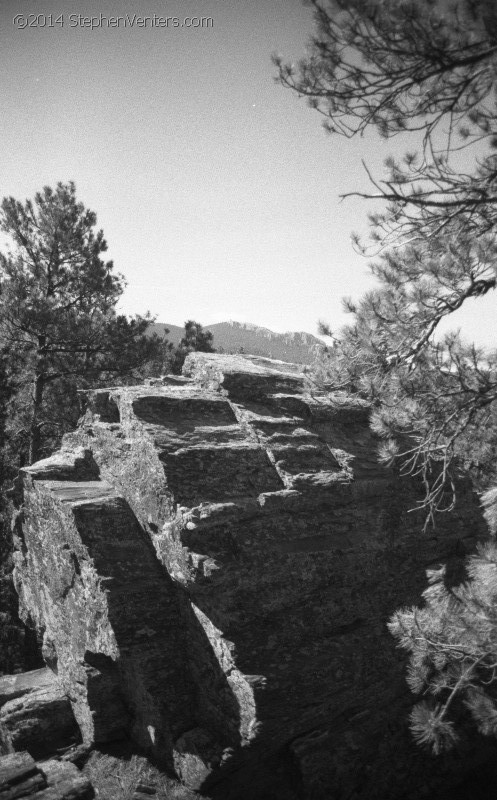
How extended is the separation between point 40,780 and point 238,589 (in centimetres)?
384

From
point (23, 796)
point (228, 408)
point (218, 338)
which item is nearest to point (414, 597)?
point (228, 408)

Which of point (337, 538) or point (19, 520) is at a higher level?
point (19, 520)

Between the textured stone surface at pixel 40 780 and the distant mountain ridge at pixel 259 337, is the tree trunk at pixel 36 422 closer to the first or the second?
the textured stone surface at pixel 40 780

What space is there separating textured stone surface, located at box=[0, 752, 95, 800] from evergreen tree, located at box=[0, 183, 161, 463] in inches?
370

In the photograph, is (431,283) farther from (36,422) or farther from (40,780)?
(36,422)

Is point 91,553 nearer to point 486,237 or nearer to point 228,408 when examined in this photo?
point 228,408

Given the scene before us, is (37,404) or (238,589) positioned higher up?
(37,404)

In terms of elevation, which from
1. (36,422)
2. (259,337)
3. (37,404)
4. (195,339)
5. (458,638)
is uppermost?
(259,337)

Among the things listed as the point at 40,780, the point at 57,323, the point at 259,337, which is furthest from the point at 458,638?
the point at 259,337

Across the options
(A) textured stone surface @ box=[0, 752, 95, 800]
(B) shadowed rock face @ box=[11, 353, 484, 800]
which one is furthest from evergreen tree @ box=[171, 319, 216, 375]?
(A) textured stone surface @ box=[0, 752, 95, 800]

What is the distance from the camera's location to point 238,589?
619cm

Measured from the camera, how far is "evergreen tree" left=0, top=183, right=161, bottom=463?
1493 centimetres

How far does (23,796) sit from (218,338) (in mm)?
105389

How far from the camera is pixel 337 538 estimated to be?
23.2ft
